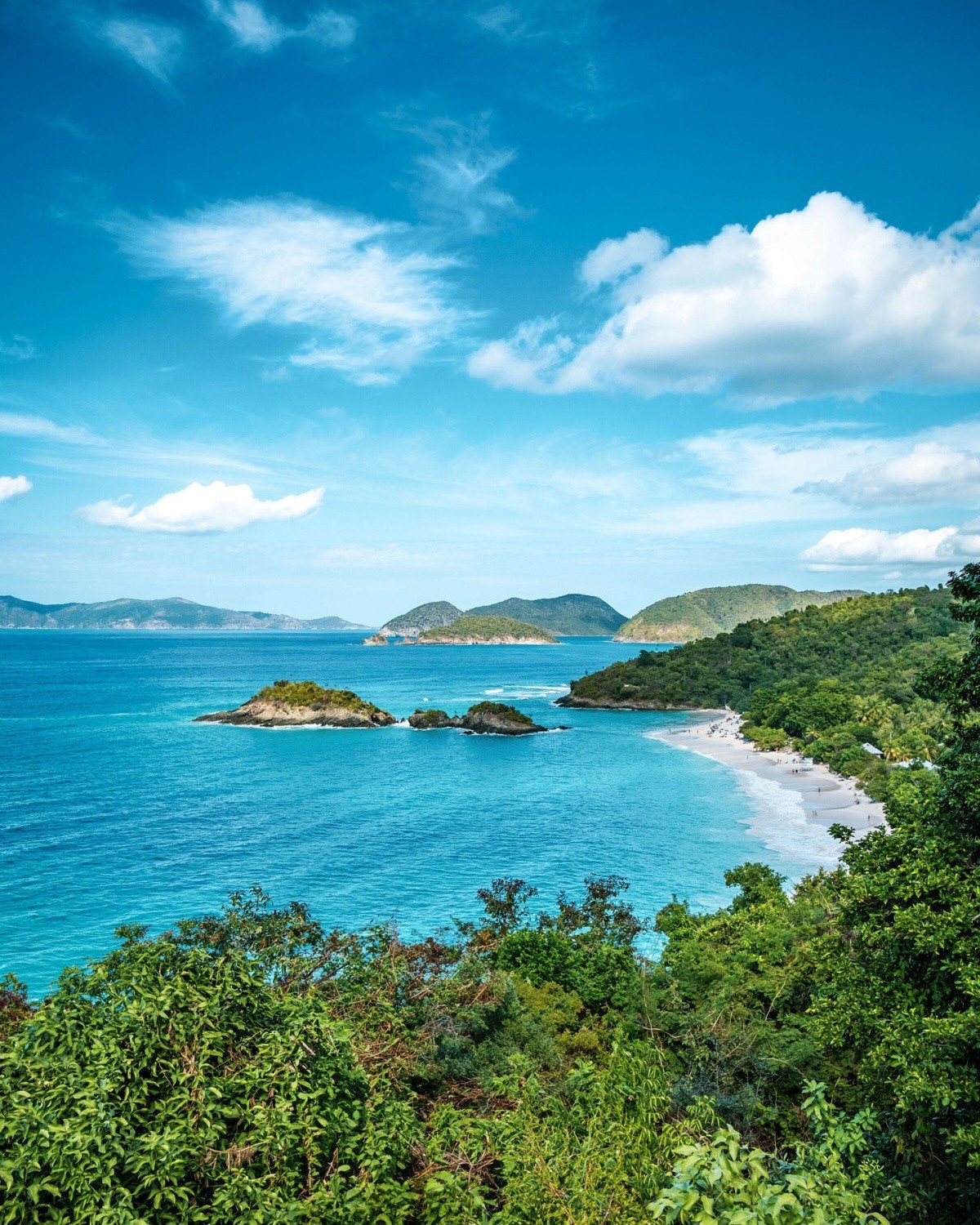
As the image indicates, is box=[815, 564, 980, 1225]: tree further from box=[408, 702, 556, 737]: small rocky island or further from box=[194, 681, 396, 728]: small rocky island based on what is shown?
box=[194, 681, 396, 728]: small rocky island

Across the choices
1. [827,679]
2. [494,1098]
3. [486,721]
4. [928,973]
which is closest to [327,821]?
[494,1098]

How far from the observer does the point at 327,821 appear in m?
48.7

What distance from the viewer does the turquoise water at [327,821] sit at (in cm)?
3328

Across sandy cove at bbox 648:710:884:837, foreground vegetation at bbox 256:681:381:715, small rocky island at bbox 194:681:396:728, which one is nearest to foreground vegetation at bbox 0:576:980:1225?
Answer: sandy cove at bbox 648:710:884:837

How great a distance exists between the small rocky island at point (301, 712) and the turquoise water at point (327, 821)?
132 inches

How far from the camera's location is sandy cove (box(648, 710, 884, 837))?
49781 millimetres

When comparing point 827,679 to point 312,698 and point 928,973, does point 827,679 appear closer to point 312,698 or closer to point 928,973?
point 312,698

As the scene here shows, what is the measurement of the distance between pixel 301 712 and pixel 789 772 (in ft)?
183

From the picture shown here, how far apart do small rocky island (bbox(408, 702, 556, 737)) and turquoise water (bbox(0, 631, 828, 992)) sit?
290 cm

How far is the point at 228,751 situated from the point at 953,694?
232 feet

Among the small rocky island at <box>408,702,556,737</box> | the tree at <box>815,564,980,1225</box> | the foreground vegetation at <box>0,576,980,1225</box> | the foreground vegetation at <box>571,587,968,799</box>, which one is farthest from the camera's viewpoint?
the small rocky island at <box>408,702,556,737</box>

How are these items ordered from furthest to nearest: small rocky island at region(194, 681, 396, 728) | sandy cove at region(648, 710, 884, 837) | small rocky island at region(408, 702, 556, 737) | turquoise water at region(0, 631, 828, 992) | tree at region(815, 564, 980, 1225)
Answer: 1. small rocky island at region(408, 702, 556, 737)
2. small rocky island at region(194, 681, 396, 728)
3. sandy cove at region(648, 710, 884, 837)
4. turquoise water at region(0, 631, 828, 992)
5. tree at region(815, 564, 980, 1225)

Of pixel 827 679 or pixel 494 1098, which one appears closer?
pixel 494 1098

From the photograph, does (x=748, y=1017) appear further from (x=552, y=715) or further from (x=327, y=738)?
(x=552, y=715)
